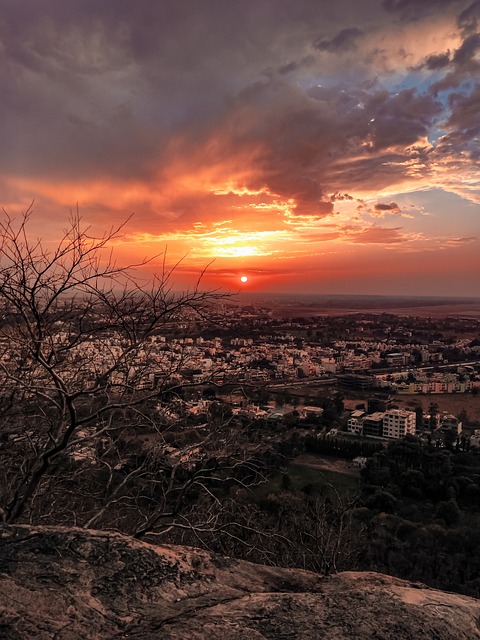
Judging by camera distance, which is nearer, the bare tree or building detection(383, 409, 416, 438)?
the bare tree

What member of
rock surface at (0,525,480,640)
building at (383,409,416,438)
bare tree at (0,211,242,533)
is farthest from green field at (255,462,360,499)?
rock surface at (0,525,480,640)

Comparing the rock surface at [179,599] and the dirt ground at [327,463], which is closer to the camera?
the rock surface at [179,599]

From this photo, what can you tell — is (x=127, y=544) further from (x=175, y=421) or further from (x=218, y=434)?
(x=218, y=434)

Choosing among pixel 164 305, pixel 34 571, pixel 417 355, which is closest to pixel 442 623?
pixel 34 571

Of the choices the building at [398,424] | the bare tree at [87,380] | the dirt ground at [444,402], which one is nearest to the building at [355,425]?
the building at [398,424]

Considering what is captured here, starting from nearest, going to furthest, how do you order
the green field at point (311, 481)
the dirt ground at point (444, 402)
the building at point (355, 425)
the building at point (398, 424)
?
the green field at point (311, 481) → the building at point (398, 424) → the building at point (355, 425) → the dirt ground at point (444, 402)

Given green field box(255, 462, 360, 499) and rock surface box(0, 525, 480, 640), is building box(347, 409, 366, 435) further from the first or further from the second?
rock surface box(0, 525, 480, 640)

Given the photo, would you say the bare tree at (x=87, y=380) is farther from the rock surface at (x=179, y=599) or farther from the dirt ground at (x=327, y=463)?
the dirt ground at (x=327, y=463)
